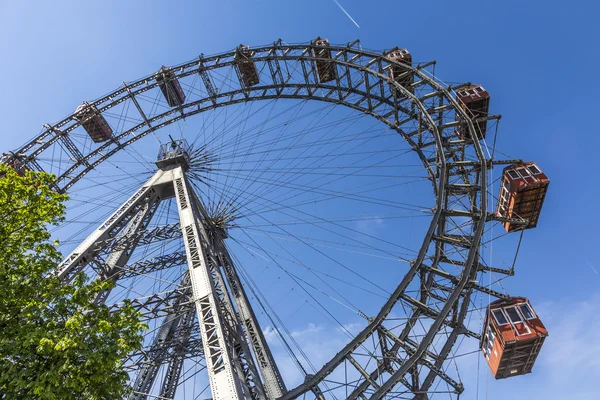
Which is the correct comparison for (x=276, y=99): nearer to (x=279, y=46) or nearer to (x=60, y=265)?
(x=279, y=46)

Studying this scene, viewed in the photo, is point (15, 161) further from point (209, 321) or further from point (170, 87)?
point (209, 321)

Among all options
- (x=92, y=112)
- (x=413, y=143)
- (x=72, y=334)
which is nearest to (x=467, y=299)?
(x=413, y=143)

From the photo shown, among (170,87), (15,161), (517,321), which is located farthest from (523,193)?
(15,161)

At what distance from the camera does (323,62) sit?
2289cm

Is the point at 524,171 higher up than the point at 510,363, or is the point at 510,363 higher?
the point at 524,171

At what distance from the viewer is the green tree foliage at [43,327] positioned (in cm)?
761

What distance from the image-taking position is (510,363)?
1373 cm

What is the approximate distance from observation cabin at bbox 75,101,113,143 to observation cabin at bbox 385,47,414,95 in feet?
55.3

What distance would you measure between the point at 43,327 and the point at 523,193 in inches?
659

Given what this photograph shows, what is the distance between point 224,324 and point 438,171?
38.7 feet

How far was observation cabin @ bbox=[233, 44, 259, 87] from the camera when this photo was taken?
2373cm

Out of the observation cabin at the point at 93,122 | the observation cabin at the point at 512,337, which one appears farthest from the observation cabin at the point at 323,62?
the observation cabin at the point at 512,337

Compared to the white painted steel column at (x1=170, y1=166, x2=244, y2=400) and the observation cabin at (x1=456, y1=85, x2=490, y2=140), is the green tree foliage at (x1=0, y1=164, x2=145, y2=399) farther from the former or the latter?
the observation cabin at (x1=456, y1=85, x2=490, y2=140)

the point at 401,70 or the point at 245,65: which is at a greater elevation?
the point at 245,65
